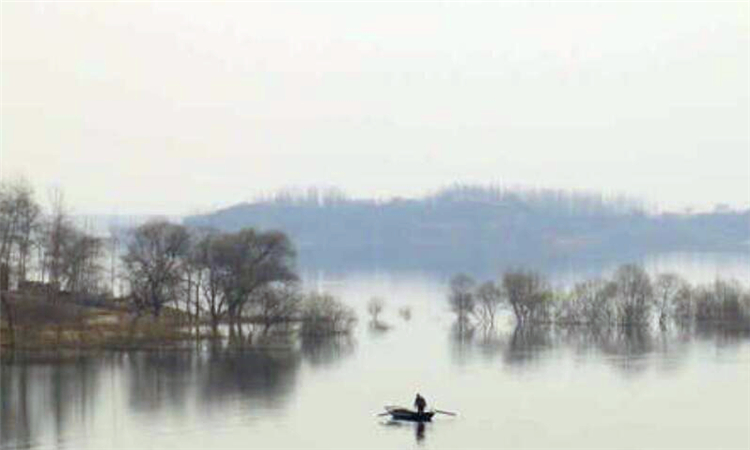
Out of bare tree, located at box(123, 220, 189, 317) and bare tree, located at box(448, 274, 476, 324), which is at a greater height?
bare tree, located at box(123, 220, 189, 317)

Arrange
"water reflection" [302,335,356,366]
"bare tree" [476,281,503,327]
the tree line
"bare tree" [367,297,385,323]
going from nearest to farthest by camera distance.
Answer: "water reflection" [302,335,356,366] < the tree line < "bare tree" [476,281,503,327] < "bare tree" [367,297,385,323]

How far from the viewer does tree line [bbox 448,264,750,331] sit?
71938mm

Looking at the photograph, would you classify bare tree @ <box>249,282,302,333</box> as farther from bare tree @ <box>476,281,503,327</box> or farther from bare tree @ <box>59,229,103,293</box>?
bare tree @ <box>476,281,503,327</box>

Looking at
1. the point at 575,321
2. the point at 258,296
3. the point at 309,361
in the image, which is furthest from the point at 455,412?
the point at 575,321

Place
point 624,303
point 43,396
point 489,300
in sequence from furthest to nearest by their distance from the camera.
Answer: point 489,300, point 624,303, point 43,396

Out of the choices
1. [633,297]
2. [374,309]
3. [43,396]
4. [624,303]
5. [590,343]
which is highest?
[633,297]

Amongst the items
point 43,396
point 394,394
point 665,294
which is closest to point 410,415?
point 394,394

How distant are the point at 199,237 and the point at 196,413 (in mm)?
29344

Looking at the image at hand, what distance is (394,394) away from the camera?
1674 inches

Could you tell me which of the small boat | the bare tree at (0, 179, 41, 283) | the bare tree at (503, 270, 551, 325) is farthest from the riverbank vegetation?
the small boat

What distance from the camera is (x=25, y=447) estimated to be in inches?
1225

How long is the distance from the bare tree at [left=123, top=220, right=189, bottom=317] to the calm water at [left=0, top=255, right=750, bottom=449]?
666 cm

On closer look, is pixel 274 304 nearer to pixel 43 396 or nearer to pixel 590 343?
pixel 590 343

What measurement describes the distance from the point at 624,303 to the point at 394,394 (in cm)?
3266
